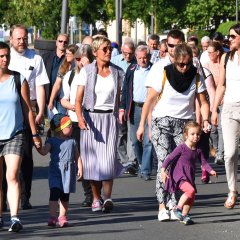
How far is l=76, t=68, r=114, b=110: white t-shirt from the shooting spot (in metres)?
11.9

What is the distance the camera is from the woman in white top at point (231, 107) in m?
12.0

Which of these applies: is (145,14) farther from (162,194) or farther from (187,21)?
(162,194)

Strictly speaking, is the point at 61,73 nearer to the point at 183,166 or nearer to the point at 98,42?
the point at 98,42

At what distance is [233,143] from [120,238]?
2.58 meters

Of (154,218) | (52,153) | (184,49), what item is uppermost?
(184,49)

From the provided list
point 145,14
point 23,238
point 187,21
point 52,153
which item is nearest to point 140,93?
point 52,153

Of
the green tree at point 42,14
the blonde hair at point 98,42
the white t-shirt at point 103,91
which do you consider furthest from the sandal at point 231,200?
the green tree at point 42,14

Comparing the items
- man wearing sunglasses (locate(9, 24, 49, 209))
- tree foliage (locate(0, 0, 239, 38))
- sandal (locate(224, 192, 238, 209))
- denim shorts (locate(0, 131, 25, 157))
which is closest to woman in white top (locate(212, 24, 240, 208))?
sandal (locate(224, 192, 238, 209))

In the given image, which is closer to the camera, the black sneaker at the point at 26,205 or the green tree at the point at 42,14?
the black sneaker at the point at 26,205

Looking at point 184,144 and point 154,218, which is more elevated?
point 184,144

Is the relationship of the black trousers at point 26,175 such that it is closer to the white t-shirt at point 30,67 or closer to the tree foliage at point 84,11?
the white t-shirt at point 30,67

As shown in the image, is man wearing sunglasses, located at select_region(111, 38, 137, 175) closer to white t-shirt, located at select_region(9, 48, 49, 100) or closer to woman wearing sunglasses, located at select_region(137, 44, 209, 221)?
white t-shirt, located at select_region(9, 48, 49, 100)

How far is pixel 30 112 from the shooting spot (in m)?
10.6

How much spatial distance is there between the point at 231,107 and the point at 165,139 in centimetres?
111
